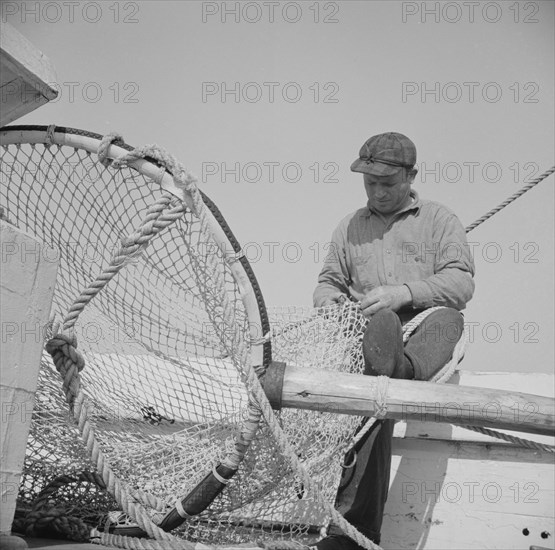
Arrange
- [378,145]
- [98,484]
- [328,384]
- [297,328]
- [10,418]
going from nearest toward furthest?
[10,418]
[328,384]
[98,484]
[297,328]
[378,145]

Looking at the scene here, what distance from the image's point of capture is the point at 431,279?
4.73m

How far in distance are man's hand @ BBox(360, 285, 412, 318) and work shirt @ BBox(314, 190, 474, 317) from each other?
0.17 feet

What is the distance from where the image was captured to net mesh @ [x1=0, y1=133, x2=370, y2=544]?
3.30m

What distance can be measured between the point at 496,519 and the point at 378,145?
2.14 metres

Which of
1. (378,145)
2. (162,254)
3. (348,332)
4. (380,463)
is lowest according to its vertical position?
(380,463)

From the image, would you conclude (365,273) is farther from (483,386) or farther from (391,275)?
(483,386)

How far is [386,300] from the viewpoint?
458 centimetres

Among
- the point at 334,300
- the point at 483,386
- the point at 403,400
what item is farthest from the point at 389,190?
the point at 403,400

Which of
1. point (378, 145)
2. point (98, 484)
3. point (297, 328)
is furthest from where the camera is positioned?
point (378, 145)

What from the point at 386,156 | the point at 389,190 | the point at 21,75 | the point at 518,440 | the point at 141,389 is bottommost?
the point at 518,440

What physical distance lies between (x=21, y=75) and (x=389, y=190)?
9.28ft

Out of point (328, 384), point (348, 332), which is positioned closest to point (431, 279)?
point (348, 332)

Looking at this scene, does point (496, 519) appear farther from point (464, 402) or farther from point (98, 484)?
point (98, 484)

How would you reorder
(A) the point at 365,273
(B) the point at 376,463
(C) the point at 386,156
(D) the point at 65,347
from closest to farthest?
(D) the point at 65,347, (B) the point at 376,463, (C) the point at 386,156, (A) the point at 365,273
